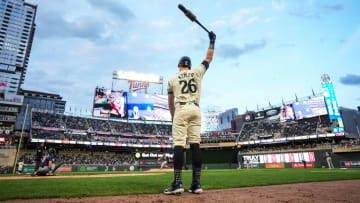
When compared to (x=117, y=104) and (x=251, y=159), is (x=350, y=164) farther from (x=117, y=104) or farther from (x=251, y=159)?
(x=117, y=104)

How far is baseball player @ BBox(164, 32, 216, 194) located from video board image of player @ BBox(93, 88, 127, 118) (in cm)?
3679

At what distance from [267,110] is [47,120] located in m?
45.6

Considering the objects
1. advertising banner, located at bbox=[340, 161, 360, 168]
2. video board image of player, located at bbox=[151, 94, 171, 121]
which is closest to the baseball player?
advertising banner, located at bbox=[340, 161, 360, 168]

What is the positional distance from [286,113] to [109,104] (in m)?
35.4

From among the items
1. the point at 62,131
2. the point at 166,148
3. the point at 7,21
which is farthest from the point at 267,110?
the point at 7,21

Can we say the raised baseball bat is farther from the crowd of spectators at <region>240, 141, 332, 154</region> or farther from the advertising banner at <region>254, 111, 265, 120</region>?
the advertising banner at <region>254, 111, 265, 120</region>

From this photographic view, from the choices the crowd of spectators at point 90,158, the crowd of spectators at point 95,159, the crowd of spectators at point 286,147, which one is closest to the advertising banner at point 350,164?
the crowd of spectators at point 286,147

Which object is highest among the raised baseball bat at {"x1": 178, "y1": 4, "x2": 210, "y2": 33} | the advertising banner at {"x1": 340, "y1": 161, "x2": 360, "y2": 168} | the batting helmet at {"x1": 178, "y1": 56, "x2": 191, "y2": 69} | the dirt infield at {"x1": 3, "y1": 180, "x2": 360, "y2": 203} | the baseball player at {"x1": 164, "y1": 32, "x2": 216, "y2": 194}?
the raised baseball bat at {"x1": 178, "y1": 4, "x2": 210, "y2": 33}

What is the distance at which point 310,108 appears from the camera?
36.7 metres

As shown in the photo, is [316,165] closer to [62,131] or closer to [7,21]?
[62,131]

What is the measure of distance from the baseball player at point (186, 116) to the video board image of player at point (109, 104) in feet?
121

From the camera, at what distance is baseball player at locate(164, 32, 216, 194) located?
10.1 feet

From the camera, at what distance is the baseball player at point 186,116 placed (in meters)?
3.09

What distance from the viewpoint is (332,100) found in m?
33.0
